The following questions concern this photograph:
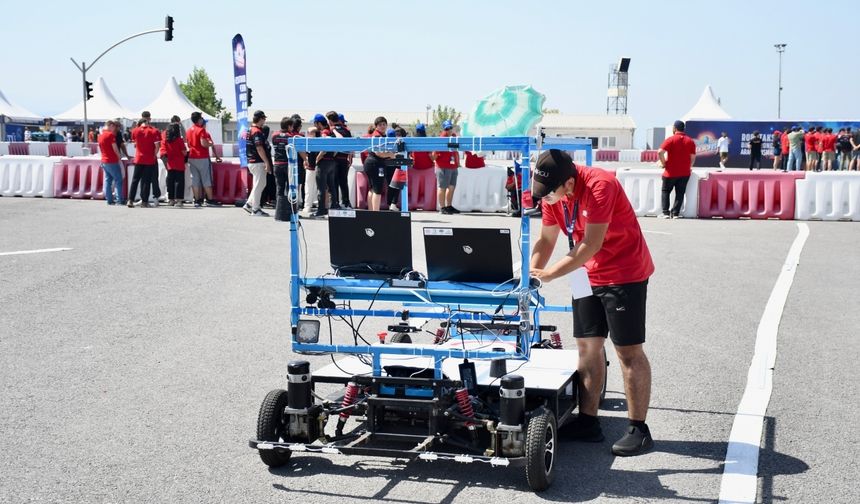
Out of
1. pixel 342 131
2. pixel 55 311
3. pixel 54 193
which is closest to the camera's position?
pixel 55 311

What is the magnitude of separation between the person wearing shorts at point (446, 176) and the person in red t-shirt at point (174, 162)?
5286mm

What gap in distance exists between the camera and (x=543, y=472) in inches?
187

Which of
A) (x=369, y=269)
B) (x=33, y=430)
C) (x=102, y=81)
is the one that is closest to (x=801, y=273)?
(x=369, y=269)

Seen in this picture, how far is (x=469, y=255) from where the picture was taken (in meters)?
5.55

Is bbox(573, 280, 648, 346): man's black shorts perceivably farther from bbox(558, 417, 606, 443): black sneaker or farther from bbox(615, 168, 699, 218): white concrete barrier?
bbox(615, 168, 699, 218): white concrete barrier

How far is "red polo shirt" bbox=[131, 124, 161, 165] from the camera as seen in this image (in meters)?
19.7

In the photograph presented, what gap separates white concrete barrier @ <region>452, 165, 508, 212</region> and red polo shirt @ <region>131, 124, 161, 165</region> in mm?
6422

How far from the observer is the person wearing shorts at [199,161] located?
20391mm

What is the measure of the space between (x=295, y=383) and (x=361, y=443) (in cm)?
47

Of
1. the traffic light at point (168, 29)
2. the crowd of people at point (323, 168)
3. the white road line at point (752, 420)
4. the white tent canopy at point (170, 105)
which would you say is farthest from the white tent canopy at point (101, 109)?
the white road line at point (752, 420)

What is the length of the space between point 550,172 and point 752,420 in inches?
88.6

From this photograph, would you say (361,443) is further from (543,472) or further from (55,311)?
(55,311)

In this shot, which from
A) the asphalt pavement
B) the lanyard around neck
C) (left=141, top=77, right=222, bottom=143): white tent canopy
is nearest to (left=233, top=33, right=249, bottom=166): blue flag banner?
the asphalt pavement

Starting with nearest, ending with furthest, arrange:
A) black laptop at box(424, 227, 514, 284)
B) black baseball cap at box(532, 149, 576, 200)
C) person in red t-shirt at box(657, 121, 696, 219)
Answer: black baseball cap at box(532, 149, 576, 200)
black laptop at box(424, 227, 514, 284)
person in red t-shirt at box(657, 121, 696, 219)
